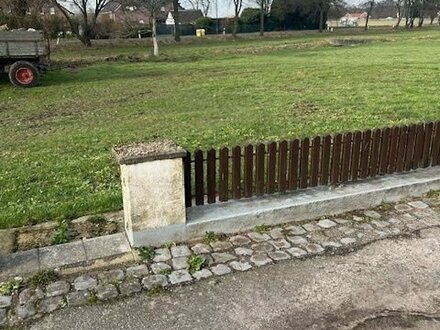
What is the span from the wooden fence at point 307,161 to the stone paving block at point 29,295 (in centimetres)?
172

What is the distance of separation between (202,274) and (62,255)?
4.48ft

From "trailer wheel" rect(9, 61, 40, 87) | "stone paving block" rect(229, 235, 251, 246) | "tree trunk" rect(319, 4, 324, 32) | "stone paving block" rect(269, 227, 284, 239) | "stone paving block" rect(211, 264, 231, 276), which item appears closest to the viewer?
"stone paving block" rect(211, 264, 231, 276)

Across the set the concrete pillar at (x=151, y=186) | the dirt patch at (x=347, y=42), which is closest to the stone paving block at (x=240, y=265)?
the concrete pillar at (x=151, y=186)

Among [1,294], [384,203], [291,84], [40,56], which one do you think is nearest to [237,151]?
[384,203]

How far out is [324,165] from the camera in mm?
5352

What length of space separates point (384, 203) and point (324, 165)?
2.87 feet

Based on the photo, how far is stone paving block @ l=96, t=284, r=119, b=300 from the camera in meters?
3.66

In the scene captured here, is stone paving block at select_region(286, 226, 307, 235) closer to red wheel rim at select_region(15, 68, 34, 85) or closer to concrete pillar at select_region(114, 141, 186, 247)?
concrete pillar at select_region(114, 141, 186, 247)

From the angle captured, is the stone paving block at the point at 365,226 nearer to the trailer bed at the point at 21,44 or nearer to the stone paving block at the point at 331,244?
the stone paving block at the point at 331,244

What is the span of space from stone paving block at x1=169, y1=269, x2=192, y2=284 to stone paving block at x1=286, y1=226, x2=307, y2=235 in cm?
130

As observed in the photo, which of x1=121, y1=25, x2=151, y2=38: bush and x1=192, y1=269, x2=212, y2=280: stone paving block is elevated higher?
x1=121, y1=25, x2=151, y2=38: bush

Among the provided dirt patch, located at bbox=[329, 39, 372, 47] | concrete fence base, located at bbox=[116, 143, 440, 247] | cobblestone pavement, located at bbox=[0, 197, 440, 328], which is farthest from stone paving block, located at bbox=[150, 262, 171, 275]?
dirt patch, located at bbox=[329, 39, 372, 47]

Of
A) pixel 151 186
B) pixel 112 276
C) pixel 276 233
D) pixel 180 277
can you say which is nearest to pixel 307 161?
pixel 276 233

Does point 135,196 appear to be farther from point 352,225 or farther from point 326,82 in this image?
point 326,82
